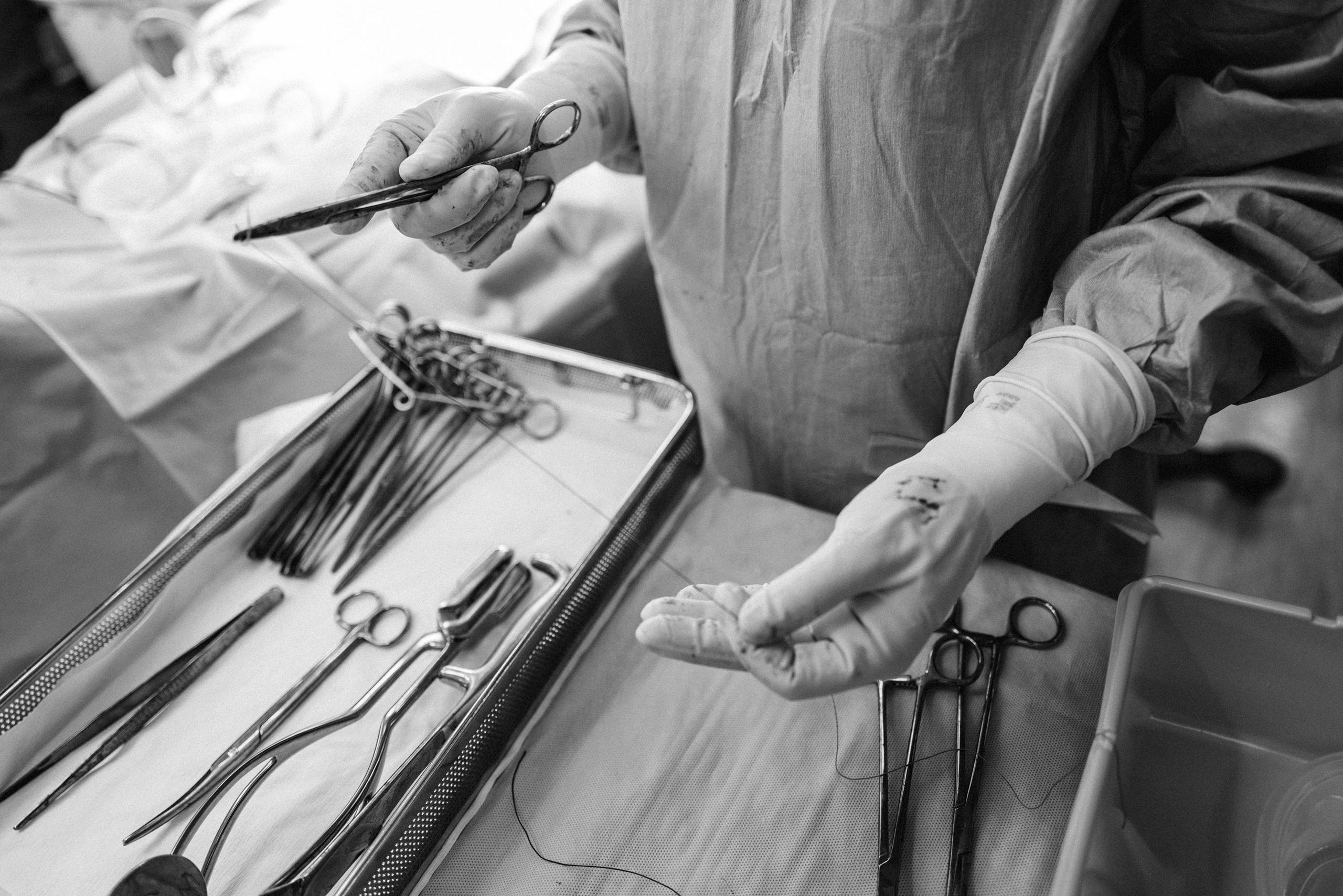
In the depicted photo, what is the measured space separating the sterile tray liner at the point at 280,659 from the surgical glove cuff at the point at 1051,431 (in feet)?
1.47

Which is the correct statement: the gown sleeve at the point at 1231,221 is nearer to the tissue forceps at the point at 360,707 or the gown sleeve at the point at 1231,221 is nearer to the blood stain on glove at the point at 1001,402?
the blood stain on glove at the point at 1001,402

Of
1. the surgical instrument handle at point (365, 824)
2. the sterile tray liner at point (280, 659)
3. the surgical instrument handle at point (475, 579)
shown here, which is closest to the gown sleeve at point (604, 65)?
the sterile tray liner at point (280, 659)

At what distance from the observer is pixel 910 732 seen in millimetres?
844

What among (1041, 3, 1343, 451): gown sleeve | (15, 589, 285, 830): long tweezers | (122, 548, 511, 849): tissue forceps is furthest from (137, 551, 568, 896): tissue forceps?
(1041, 3, 1343, 451): gown sleeve

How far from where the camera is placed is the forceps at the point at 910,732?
745 millimetres

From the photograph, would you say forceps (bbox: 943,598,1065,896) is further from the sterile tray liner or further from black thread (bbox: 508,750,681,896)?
the sterile tray liner

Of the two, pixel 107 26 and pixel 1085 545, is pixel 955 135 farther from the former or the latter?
pixel 107 26

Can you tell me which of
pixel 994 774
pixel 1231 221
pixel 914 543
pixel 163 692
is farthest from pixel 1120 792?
pixel 163 692

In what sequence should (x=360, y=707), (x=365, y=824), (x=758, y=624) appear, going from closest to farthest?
(x=758, y=624), (x=365, y=824), (x=360, y=707)

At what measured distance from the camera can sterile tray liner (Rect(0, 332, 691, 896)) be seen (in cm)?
84

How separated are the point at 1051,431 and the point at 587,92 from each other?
2.09 ft

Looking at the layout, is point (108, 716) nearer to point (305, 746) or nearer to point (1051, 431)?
point (305, 746)

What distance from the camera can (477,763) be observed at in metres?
0.87

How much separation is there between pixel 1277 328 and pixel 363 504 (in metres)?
1.00
